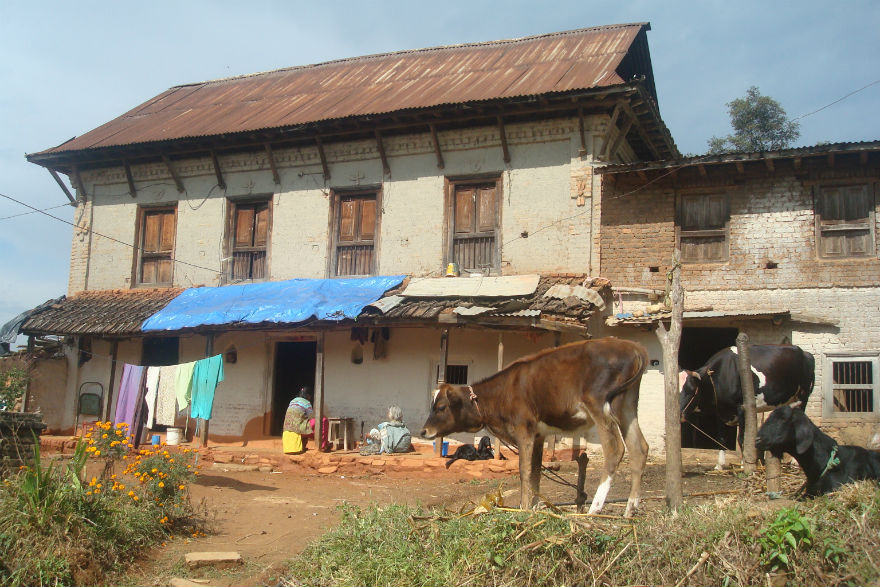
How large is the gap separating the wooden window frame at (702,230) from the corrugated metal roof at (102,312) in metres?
11.6

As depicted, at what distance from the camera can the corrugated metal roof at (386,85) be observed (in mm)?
16484

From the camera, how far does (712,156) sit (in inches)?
541

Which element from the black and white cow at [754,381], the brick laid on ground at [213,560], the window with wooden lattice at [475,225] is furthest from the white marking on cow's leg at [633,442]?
the window with wooden lattice at [475,225]

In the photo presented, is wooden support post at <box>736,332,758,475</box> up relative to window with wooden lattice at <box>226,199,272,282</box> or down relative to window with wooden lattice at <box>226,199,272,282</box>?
down

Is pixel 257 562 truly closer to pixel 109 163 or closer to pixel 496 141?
pixel 496 141

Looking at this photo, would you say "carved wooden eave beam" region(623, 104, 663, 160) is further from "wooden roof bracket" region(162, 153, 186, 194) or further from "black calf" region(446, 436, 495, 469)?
"wooden roof bracket" region(162, 153, 186, 194)

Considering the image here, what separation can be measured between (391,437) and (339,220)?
5.48m

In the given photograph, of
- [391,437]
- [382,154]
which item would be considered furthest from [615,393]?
[382,154]

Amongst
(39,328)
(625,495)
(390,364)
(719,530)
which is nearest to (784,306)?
(625,495)

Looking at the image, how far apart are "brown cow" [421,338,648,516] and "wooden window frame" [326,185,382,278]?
358 inches

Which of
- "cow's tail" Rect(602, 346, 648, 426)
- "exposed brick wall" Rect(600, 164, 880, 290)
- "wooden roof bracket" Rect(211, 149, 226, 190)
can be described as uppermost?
"wooden roof bracket" Rect(211, 149, 226, 190)

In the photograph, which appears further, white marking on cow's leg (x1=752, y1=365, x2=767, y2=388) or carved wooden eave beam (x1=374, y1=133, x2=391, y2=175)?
carved wooden eave beam (x1=374, y1=133, x2=391, y2=175)

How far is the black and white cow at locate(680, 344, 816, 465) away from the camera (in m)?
11.3

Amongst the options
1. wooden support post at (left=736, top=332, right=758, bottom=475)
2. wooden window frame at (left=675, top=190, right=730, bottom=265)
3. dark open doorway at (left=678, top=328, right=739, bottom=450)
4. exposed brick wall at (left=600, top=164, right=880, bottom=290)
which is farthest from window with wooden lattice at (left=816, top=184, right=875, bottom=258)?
wooden support post at (left=736, top=332, right=758, bottom=475)
